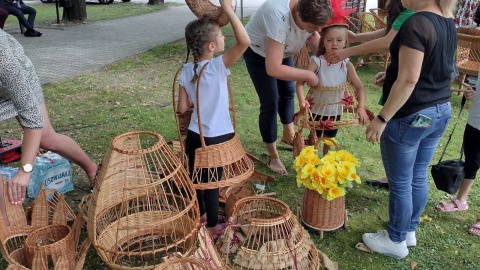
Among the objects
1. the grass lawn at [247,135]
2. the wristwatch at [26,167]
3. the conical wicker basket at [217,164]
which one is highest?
the wristwatch at [26,167]

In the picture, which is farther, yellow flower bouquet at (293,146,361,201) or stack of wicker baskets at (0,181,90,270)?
yellow flower bouquet at (293,146,361,201)

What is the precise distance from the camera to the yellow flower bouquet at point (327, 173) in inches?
105

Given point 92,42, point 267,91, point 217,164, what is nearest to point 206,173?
point 217,164

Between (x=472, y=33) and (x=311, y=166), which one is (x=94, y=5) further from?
(x=311, y=166)

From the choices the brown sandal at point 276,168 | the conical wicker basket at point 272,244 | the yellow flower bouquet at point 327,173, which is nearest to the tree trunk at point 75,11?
the brown sandal at point 276,168

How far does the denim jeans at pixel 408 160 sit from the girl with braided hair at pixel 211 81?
0.98m

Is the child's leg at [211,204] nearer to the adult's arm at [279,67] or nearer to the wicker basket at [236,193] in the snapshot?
the wicker basket at [236,193]

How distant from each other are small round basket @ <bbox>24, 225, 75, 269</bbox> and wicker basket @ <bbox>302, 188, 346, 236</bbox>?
1.49 meters

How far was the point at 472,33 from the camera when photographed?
224 inches

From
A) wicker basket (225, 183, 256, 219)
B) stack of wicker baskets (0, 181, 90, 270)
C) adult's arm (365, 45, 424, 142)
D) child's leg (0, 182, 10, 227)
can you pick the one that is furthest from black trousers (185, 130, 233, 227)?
child's leg (0, 182, 10, 227)

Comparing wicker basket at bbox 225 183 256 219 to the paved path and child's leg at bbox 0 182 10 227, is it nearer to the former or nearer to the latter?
child's leg at bbox 0 182 10 227

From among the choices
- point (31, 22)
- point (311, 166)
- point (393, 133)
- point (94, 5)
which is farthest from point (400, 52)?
point (94, 5)

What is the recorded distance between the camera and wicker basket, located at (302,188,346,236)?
110 inches

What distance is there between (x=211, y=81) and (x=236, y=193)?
98 cm
